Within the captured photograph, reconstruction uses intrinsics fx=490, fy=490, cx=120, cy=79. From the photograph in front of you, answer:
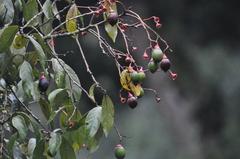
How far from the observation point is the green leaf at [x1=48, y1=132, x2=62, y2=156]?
1136 mm

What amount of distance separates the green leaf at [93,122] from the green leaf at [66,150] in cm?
8

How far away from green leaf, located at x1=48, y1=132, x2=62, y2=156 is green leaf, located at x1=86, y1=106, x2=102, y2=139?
70 millimetres

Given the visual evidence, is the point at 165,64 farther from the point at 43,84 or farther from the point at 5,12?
the point at 5,12

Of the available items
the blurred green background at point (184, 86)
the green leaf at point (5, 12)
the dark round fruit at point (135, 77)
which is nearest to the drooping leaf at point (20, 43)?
the green leaf at point (5, 12)

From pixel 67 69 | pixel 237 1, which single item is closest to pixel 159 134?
pixel 237 1

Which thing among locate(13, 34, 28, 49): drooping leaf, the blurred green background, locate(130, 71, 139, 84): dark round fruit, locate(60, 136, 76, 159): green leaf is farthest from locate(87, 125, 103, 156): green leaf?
the blurred green background

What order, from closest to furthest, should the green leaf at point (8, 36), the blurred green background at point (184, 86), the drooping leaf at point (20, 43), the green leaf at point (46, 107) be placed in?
the green leaf at point (8, 36) → the drooping leaf at point (20, 43) → the green leaf at point (46, 107) → the blurred green background at point (184, 86)

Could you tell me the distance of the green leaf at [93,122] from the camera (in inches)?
45.1

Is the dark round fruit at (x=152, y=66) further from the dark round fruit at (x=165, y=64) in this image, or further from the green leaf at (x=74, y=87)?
the green leaf at (x=74, y=87)

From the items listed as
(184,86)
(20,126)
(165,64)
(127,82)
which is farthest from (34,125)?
(184,86)

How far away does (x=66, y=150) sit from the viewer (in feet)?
4.01

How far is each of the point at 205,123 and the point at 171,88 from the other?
49 cm

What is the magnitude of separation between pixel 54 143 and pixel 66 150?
0.08 m

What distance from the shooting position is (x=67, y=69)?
1300 millimetres
